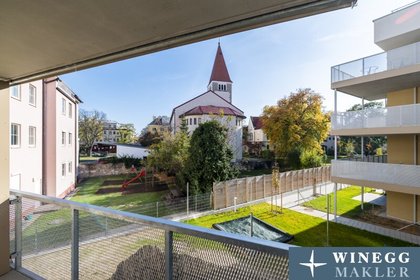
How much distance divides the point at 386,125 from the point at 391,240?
401 cm

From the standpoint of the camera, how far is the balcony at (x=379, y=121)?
824 cm

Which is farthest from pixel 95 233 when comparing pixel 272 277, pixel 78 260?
pixel 272 277

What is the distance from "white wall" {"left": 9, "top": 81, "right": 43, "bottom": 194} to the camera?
8.85 metres

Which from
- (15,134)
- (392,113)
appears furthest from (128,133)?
(392,113)

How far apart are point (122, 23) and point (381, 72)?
9.96m

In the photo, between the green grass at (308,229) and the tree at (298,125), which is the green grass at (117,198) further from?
the tree at (298,125)

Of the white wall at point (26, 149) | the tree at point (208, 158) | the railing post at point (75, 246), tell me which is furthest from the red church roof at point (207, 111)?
the railing post at point (75, 246)

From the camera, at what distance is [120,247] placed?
1854mm

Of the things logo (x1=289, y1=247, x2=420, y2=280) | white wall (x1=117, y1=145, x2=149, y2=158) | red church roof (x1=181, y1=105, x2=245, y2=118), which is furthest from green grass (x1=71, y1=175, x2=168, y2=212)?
red church roof (x1=181, y1=105, x2=245, y2=118)

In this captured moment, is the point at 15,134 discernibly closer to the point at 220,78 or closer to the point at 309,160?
the point at 309,160

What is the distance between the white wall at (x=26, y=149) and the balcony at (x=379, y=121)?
12671 millimetres

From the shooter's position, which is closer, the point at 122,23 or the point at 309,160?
the point at 122,23

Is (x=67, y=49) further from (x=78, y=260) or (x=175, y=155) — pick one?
(x=175, y=155)

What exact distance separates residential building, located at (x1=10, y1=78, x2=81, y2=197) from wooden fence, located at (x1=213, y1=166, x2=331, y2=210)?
7.80 metres
